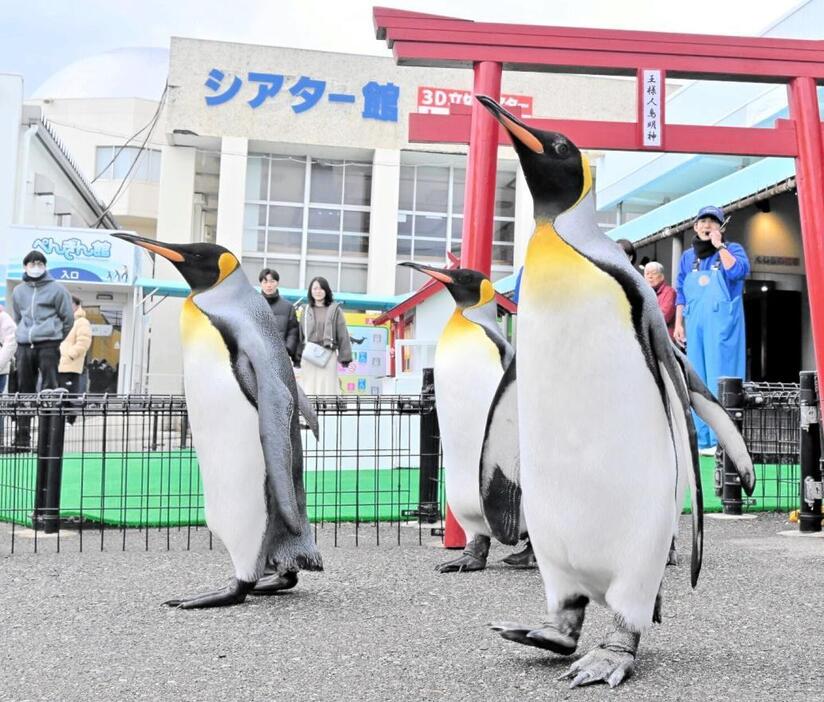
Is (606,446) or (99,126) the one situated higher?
(99,126)

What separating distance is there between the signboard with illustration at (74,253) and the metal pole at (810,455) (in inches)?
500

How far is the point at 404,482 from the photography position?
21.5 feet

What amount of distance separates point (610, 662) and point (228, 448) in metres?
1.44

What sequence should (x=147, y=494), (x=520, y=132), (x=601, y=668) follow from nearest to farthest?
(x=601, y=668) → (x=520, y=132) → (x=147, y=494)

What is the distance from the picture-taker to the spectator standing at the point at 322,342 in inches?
287

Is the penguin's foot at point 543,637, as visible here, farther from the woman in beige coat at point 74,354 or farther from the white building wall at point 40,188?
the white building wall at point 40,188

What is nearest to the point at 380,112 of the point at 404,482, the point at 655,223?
the point at 655,223

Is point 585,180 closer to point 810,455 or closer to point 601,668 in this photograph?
point 601,668

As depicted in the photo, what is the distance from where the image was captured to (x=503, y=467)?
3570 mm

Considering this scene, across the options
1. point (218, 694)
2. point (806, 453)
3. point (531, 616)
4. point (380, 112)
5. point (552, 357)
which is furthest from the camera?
point (380, 112)

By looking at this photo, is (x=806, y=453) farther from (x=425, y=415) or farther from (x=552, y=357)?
(x=552, y=357)

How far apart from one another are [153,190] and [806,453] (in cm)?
3175

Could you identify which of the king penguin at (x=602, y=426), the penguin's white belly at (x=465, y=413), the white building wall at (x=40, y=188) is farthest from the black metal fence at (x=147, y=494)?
the white building wall at (x=40, y=188)

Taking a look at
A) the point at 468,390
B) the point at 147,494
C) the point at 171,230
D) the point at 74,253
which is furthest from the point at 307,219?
the point at 468,390
